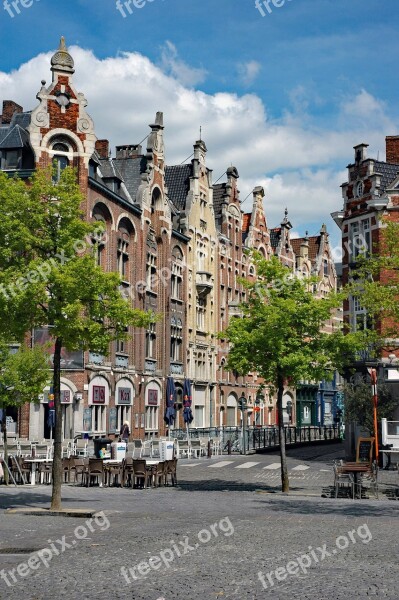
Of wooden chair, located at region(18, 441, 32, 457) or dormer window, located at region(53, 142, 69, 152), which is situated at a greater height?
dormer window, located at region(53, 142, 69, 152)

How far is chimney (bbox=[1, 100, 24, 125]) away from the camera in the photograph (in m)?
48.1

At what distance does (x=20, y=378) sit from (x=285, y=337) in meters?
8.85

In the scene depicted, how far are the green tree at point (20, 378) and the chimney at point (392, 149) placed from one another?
24.5 m

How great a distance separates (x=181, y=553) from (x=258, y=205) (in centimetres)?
5855

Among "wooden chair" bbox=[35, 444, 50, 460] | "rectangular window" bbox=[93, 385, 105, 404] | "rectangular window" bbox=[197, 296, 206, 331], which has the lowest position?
"wooden chair" bbox=[35, 444, 50, 460]

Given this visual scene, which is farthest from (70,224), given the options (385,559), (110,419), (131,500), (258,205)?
(258,205)

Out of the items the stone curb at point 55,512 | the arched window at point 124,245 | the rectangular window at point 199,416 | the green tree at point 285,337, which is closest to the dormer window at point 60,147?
the arched window at point 124,245

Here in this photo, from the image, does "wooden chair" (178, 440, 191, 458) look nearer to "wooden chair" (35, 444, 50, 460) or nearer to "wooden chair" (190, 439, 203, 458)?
"wooden chair" (190, 439, 203, 458)

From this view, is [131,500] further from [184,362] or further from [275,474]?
[184,362]

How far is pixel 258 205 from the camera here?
6981 cm

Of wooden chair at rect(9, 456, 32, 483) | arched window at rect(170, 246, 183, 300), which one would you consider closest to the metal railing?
arched window at rect(170, 246, 183, 300)

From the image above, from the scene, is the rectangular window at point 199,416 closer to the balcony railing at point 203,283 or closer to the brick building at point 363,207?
the balcony railing at point 203,283

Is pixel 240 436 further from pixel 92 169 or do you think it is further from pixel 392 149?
pixel 392 149

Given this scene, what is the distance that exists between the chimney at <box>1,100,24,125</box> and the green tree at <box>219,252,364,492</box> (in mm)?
27064
